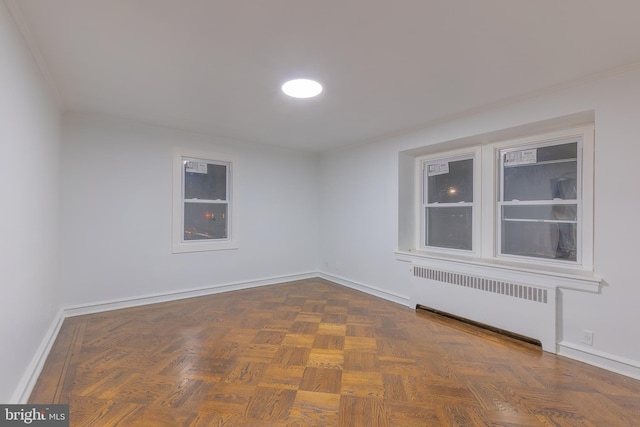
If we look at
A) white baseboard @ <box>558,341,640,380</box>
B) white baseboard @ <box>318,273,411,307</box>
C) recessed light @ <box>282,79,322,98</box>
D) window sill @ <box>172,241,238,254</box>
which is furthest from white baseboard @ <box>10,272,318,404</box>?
white baseboard @ <box>558,341,640,380</box>

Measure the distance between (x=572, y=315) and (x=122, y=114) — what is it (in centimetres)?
496

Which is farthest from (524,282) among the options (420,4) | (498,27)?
(420,4)

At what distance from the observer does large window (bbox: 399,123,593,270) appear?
2.72m

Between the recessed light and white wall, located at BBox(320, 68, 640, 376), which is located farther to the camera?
the recessed light

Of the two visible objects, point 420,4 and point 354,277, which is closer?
point 420,4

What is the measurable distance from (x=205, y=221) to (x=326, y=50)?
3.16 meters

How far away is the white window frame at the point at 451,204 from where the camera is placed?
3.44m

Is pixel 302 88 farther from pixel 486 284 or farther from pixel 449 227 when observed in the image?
pixel 486 284

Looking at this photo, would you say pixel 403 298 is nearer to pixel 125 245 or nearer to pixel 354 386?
pixel 354 386

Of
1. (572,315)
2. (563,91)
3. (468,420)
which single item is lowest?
(468,420)

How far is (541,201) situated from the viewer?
9.69 feet

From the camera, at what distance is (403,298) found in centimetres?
388

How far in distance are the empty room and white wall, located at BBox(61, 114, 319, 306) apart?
0.03m

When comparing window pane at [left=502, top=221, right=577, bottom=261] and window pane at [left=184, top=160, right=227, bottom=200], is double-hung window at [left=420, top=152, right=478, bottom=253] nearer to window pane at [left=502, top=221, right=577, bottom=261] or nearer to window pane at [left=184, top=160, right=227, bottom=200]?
window pane at [left=502, top=221, right=577, bottom=261]
